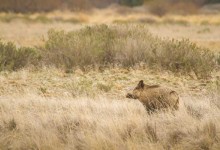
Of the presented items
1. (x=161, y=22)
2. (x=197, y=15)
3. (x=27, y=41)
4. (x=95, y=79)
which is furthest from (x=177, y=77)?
(x=197, y=15)

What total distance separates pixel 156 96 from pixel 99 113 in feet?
3.67

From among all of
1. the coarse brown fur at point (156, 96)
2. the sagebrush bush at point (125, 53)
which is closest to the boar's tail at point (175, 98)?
the coarse brown fur at point (156, 96)

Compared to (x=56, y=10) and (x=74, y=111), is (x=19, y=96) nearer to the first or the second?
(x=74, y=111)

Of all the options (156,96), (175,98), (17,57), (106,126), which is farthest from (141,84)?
(17,57)

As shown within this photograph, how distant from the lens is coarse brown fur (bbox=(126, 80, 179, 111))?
26.1 feet

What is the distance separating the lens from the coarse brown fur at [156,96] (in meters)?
7.96

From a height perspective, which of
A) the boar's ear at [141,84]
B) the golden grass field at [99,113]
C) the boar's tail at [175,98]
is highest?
the boar's ear at [141,84]

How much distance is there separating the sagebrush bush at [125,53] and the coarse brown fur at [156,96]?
507 cm

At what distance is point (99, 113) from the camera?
28.0 ft

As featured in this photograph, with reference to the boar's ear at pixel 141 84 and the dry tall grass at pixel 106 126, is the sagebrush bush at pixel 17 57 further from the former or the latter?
the boar's ear at pixel 141 84

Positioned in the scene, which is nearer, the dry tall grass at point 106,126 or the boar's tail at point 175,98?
the dry tall grass at point 106,126

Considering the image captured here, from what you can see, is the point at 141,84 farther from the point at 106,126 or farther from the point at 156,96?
the point at 106,126

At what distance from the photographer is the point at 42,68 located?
1374cm

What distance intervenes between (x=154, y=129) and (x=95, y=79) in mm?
4987
